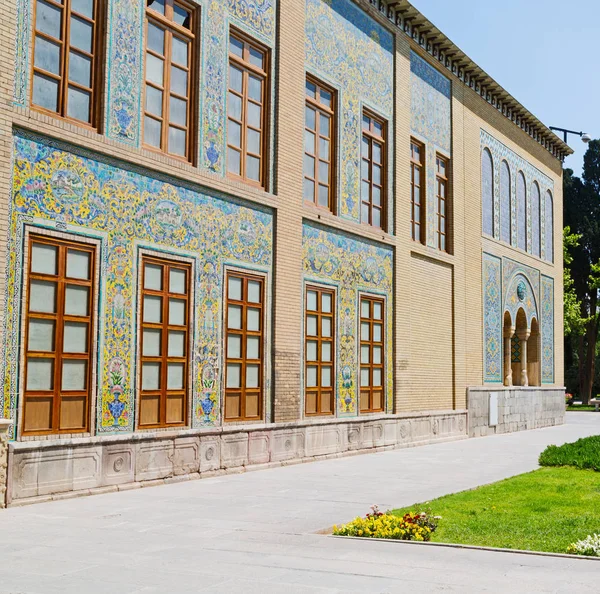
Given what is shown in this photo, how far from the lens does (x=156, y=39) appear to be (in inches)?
472

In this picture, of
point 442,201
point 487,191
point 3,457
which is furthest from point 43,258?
point 487,191

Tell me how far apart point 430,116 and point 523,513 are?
→ 12.9 m

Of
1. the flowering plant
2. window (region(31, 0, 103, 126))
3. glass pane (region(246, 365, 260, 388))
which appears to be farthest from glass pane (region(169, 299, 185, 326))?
the flowering plant

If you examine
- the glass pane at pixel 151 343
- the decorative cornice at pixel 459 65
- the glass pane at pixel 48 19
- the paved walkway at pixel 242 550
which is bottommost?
the paved walkway at pixel 242 550

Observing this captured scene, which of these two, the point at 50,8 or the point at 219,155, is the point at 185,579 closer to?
the point at 50,8

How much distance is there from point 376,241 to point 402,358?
250 cm

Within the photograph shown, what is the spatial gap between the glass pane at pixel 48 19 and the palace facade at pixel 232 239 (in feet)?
0.08

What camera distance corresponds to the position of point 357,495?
10242mm

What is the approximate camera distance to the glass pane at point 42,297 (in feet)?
32.0

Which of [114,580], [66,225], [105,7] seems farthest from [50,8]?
[114,580]

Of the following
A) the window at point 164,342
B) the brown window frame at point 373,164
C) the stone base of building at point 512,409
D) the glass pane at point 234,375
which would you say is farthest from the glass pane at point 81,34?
the stone base of building at point 512,409

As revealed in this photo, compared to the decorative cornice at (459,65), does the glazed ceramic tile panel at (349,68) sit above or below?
below

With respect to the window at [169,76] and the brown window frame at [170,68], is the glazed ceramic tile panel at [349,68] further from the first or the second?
the window at [169,76]

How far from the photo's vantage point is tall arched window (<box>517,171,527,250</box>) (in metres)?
25.5
